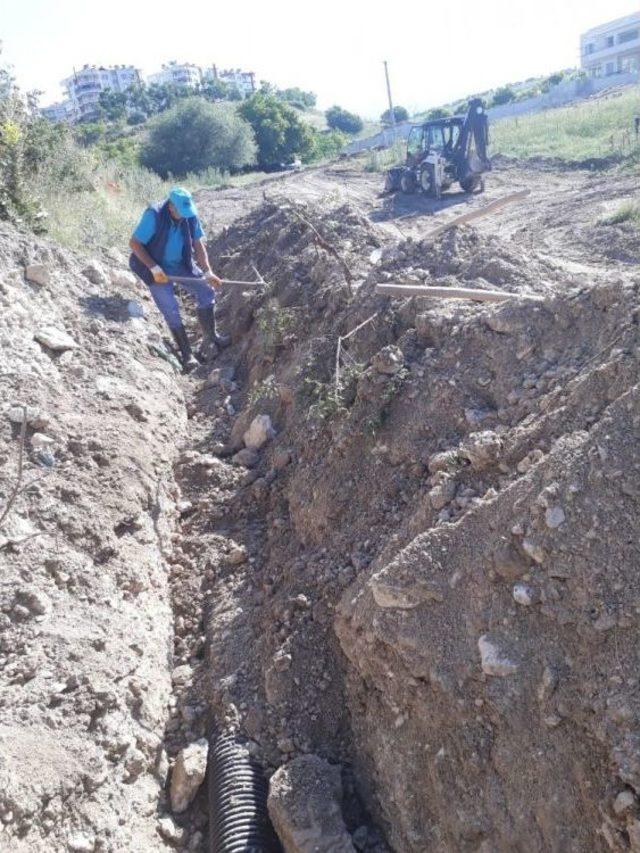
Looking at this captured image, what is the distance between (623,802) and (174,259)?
5.62m

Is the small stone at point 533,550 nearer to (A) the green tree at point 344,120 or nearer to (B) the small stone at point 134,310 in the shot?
(B) the small stone at point 134,310

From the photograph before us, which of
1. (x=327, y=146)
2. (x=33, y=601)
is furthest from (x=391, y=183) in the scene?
(x=327, y=146)

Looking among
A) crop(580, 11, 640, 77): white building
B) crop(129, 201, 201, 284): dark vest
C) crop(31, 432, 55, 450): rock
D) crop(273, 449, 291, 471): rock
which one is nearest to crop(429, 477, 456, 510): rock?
crop(273, 449, 291, 471): rock

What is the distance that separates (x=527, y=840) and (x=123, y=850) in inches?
58.2

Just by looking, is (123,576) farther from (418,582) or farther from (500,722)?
(500,722)

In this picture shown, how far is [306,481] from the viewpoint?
13.2 ft

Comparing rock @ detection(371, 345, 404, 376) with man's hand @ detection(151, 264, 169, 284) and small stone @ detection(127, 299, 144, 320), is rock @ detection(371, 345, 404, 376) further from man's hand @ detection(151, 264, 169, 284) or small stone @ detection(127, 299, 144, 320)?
small stone @ detection(127, 299, 144, 320)

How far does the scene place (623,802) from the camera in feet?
6.53

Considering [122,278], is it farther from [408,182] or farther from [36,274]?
[408,182]

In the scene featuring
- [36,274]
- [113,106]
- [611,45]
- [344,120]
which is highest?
[113,106]

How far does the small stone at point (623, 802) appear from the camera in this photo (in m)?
1.98

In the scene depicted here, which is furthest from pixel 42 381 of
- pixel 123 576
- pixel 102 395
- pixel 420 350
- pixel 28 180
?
pixel 28 180

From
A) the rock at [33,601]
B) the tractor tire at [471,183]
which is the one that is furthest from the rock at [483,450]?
the tractor tire at [471,183]

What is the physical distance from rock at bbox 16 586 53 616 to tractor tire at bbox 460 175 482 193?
51.4 feet
